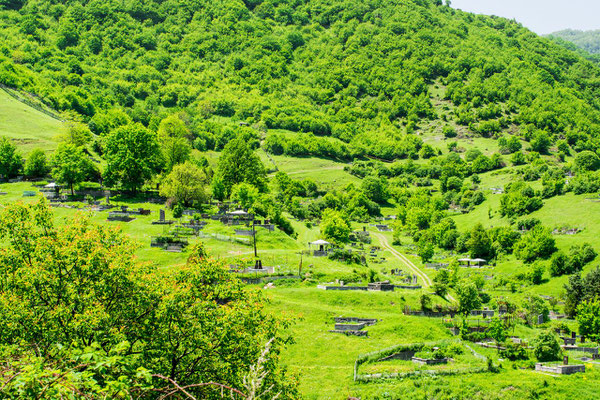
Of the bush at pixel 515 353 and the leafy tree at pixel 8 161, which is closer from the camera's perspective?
the bush at pixel 515 353

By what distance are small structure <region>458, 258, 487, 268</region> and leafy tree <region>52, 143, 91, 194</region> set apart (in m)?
60.5

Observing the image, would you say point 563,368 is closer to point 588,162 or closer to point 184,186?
point 184,186

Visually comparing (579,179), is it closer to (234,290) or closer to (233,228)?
(233,228)

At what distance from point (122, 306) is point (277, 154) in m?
135

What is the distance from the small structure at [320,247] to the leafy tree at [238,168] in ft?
67.4

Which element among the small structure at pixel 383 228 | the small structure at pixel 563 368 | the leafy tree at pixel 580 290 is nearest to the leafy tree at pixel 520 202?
the small structure at pixel 383 228

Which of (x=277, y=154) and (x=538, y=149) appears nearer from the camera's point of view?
(x=277, y=154)

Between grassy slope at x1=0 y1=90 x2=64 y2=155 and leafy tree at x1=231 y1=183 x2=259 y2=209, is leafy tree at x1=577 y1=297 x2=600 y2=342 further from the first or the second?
grassy slope at x1=0 y1=90 x2=64 y2=155

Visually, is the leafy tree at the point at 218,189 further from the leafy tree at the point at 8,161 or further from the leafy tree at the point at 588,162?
the leafy tree at the point at 588,162

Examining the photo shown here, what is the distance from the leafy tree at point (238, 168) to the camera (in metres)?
83.9

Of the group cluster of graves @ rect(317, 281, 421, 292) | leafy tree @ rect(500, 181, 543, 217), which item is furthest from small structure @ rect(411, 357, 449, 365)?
leafy tree @ rect(500, 181, 543, 217)

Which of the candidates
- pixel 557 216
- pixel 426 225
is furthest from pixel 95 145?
pixel 557 216

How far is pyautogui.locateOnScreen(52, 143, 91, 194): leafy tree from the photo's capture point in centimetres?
6619

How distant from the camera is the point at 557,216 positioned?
93.0 meters
